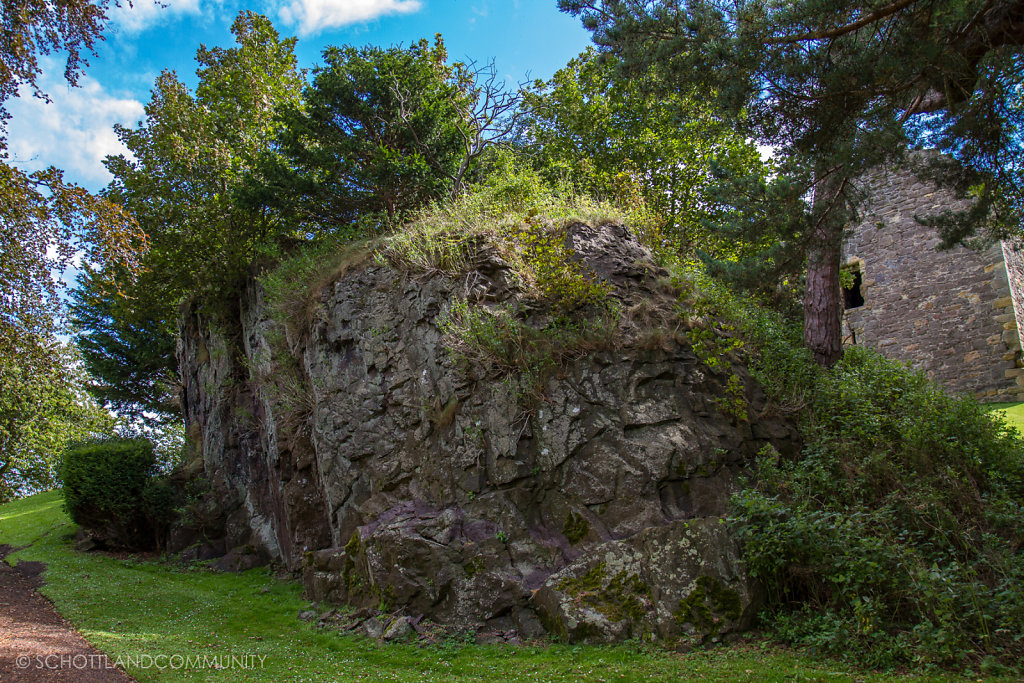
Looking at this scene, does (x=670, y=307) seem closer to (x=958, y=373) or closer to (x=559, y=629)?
(x=559, y=629)

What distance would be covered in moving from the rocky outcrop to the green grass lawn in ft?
1.60

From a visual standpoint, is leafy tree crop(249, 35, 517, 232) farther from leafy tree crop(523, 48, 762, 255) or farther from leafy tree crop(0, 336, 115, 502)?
leafy tree crop(0, 336, 115, 502)

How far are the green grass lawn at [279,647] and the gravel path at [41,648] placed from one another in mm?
173

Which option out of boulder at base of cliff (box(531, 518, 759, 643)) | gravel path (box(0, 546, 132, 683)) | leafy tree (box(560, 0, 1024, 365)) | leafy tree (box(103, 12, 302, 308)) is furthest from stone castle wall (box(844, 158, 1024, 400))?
gravel path (box(0, 546, 132, 683))

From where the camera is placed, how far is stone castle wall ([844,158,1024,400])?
14.4 meters

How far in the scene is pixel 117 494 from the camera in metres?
13.0

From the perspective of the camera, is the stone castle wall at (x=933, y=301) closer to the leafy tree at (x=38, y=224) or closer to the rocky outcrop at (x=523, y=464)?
the rocky outcrop at (x=523, y=464)

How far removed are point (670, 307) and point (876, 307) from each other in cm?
1157

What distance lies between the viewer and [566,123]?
1584 centimetres

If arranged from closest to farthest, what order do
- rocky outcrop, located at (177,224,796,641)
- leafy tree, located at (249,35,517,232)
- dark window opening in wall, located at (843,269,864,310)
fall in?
rocky outcrop, located at (177,224,796,641)
leafy tree, located at (249,35,517,232)
dark window opening in wall, located at (843,269,864,310)

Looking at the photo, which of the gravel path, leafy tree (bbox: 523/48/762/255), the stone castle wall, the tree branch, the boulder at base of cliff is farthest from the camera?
the stone castle wall

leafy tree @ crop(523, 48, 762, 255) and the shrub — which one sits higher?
leafy tree @ crop(523, 48, 762, 255)

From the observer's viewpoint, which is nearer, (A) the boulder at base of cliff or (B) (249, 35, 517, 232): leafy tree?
(A) the boulder at base of cliff


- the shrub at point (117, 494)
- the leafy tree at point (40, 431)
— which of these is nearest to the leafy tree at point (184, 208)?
the leafy tree at point (40, 431)
